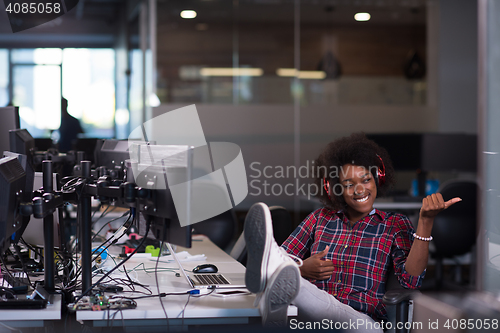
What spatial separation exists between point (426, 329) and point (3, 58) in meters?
8.51

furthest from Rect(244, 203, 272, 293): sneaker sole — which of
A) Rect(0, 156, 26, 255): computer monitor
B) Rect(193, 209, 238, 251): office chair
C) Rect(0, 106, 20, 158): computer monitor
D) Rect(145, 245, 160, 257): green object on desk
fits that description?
Rect(193, 209, 238, 251): office chair

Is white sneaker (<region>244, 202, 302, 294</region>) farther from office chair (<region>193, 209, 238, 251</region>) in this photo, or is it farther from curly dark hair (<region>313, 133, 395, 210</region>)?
office chair (<region>193, 209, 238, 251</region>)

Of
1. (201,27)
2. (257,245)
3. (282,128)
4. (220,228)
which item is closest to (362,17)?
(282,128)

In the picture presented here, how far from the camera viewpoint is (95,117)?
8305 mm

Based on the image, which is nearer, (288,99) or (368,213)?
(368,213)

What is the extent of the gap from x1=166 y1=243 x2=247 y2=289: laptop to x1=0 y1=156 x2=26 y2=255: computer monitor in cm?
69

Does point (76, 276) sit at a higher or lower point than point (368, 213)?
lower

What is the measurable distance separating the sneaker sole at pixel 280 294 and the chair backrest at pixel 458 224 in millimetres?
2725

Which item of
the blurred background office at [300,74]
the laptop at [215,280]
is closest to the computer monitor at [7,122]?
the laptop at [215,280]

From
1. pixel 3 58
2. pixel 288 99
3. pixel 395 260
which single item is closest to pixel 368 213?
pixel 395 260

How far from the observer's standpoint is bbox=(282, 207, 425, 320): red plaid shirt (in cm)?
204

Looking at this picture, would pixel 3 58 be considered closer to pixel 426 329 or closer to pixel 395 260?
pixel 395 260

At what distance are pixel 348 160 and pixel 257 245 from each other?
825mm

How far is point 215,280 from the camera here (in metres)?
2.07
